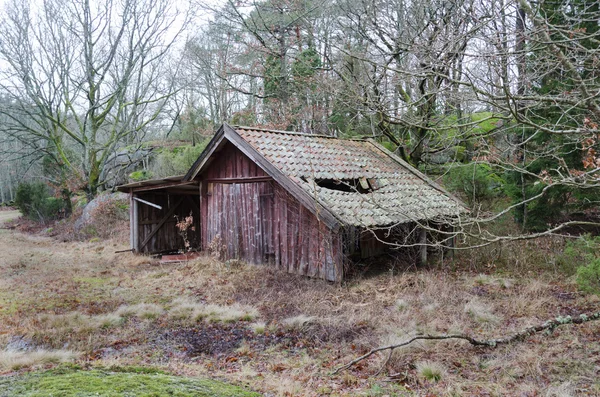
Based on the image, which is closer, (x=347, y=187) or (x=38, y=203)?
(x=347, y=187)

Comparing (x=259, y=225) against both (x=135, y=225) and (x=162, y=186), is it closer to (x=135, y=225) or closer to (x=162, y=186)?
(x=162, y=186)

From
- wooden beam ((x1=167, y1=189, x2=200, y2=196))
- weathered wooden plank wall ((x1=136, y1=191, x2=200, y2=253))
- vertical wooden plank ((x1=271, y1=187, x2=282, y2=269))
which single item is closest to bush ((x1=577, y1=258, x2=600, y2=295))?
vertical wooden plank ((x1=271, y1=187, x2=282, y2=269))

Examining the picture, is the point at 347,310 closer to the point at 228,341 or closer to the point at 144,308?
the point at 228,341

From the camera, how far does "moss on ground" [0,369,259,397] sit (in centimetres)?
185

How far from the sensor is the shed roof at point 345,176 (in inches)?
374

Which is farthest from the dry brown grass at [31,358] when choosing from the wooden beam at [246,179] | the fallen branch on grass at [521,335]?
the wooden beam at [246,179]

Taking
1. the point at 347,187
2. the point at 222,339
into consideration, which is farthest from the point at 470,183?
the point at 222,339

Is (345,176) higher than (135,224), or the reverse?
(345,176)

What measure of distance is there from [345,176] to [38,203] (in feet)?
77.3

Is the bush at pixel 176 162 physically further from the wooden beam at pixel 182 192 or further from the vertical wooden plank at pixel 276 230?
the vertical wooden plank at pixel 276 230

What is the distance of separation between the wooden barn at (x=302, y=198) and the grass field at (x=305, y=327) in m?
0.71

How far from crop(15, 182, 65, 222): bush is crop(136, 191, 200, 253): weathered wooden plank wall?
47.6ft

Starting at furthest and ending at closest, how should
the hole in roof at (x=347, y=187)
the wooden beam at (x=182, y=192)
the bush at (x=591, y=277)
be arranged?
the wooden beam at (x=182, y=192)
the hole in roof at (x=347, y=187)
the bush at (x=591, y=277)

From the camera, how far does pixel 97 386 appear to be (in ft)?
6.56
